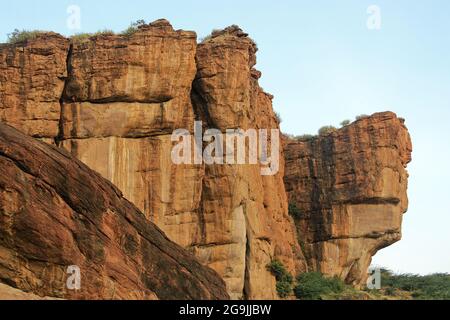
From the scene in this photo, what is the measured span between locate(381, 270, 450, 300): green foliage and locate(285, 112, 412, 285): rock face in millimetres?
4260

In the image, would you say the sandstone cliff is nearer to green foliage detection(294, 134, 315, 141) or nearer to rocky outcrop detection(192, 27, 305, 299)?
rocky outcrop detection(192, 27, 305, 299)

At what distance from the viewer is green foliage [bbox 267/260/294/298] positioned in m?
46.3

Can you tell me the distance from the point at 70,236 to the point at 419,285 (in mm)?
34211

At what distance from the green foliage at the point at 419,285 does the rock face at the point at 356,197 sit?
14.0 ft

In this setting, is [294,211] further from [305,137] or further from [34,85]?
[34,85]

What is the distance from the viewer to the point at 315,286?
4844cm

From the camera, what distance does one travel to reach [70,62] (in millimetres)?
44000

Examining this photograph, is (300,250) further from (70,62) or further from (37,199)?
(37,199)

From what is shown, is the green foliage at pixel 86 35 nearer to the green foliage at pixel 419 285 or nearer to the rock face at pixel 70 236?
the rock face at pixel 70 236

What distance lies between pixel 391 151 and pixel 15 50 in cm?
2344

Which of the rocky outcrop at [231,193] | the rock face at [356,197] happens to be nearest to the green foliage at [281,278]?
the rocky outcrop at [231,193]

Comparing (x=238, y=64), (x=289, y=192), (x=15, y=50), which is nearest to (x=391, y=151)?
(x=289, y=192)

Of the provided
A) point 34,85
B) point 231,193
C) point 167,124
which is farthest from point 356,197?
point 34,85

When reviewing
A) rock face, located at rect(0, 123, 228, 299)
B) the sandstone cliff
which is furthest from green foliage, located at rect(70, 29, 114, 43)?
rock face, located at rect(0, 123, 228, 299)
